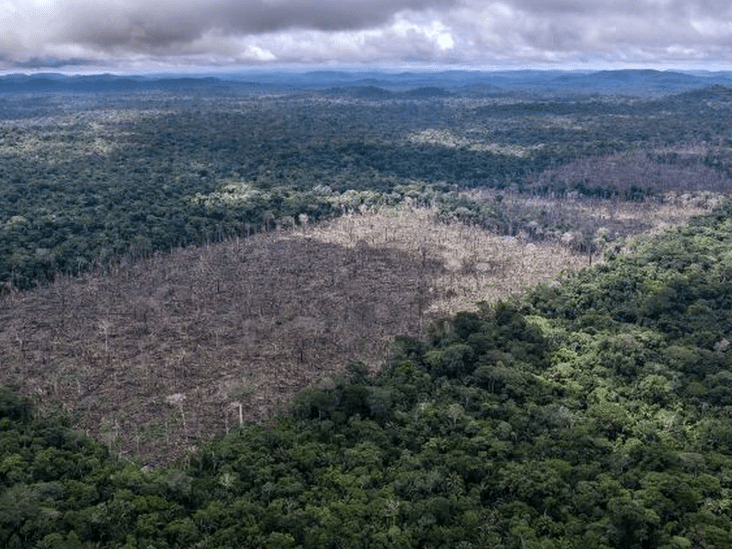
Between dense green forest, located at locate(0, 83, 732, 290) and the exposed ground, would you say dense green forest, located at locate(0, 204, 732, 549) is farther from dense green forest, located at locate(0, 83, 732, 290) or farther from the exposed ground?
dense green forest, located at locate(0, 83, 732, 290)

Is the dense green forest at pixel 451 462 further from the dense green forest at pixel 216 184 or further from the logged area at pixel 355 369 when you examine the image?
the dense green forest at pixel 216 184

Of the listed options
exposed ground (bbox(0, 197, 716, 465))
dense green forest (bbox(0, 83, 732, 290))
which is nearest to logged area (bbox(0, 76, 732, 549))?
exposed ground (bbox(0, 197, 716, 465))

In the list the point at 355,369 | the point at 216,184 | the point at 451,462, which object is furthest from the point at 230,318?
the point at 216,184

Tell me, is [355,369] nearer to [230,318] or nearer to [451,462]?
[451,462]

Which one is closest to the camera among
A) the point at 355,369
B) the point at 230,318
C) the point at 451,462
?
the point at 451,462

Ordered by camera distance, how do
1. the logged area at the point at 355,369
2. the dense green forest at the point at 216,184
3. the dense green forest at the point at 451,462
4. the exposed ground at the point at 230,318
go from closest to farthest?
the dense green forest at the point at 451,462, the logged area at the point at 355,369, the exposed ground at the point at 230,318, the dense green forest at the point at 216,184

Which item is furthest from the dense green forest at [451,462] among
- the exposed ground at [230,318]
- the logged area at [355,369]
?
the exposed ground at [230,318]
